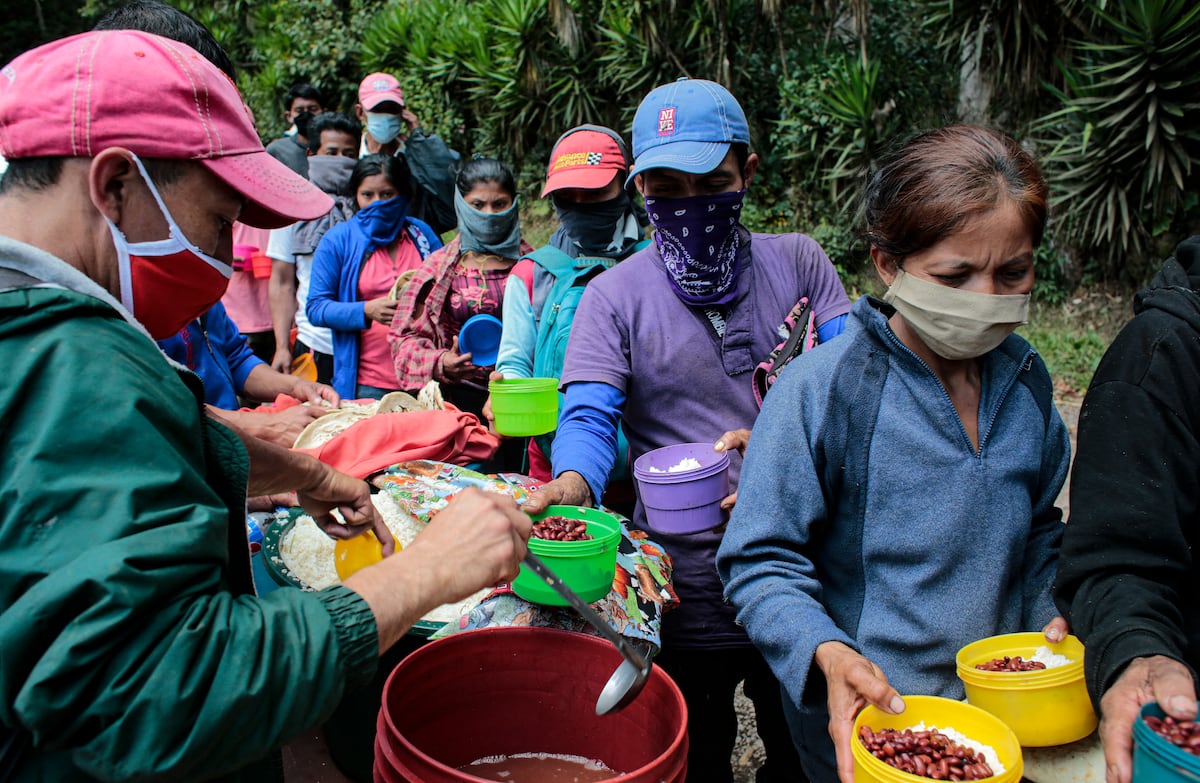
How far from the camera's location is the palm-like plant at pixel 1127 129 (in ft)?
27.1

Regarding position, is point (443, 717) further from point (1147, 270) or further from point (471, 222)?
point (1147, 270)

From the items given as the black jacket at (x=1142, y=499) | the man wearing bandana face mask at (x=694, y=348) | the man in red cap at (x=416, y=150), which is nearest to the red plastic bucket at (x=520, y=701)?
the man wearing bandana face mask at (x=694, y=348)

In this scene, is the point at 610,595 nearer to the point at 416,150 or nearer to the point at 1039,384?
the point at 1039,384

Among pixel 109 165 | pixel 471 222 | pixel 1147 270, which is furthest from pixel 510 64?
pixel 109 165

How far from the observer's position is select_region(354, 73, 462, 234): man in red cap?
19.8ft

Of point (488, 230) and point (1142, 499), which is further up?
point (1142, 499)

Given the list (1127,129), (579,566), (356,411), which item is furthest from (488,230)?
(1127,129)

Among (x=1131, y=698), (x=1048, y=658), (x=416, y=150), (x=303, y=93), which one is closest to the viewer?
(x=1131, y=698)

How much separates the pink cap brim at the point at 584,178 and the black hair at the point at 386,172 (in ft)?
5.97

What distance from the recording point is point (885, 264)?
6.17ft

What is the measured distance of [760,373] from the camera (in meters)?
2.45

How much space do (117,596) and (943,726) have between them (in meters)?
1.37

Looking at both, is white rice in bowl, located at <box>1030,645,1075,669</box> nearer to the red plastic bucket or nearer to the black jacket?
the black jacket

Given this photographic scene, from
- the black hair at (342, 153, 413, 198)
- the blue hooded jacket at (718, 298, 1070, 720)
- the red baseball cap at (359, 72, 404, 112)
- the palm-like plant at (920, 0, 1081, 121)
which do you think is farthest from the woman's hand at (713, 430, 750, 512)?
the palm-like plant at (920, 0, 1081, 121)
